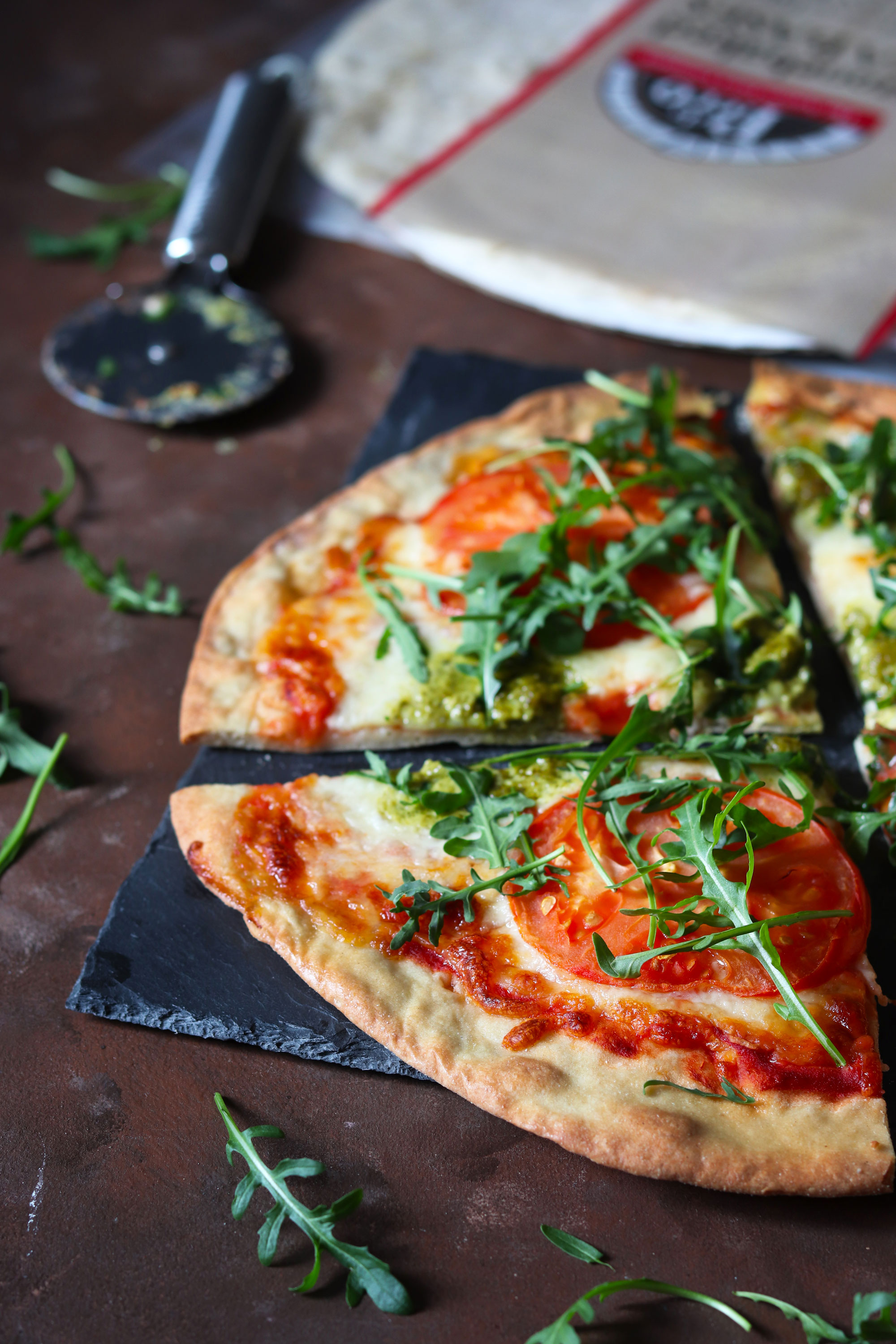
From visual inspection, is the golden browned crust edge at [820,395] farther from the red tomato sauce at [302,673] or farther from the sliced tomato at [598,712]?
the red tomato sauce at [302,673]

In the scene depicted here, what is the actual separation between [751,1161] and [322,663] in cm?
134

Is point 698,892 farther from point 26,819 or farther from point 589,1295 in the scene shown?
point 26,819

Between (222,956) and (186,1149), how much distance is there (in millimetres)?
341

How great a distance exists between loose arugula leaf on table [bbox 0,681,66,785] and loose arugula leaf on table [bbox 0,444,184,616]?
1.41 feet

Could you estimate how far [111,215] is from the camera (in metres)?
4.23

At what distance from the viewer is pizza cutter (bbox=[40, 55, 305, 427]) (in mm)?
3322

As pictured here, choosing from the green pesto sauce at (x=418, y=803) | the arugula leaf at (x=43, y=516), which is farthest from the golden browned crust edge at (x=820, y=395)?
the arugula leaf at (x=43, y=516)

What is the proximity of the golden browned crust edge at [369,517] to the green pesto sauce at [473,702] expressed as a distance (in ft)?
0.15

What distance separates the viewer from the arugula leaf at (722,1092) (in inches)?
71.1

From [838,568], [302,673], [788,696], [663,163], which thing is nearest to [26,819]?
[302,673]

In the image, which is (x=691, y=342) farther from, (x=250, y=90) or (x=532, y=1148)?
(x=532, y=1148)

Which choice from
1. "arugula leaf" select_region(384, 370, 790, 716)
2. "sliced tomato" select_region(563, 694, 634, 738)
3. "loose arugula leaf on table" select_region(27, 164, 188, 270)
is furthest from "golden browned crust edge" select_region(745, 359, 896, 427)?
"loose arugula leaf on table" select_region(27, 164, 188, 270)

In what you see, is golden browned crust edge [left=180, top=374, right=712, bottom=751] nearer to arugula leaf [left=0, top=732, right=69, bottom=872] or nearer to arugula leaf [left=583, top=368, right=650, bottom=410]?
arugula leaf [left=583, top=368, right=650, bottom=410]

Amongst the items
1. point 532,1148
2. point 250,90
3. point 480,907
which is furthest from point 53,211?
point 532,1148
